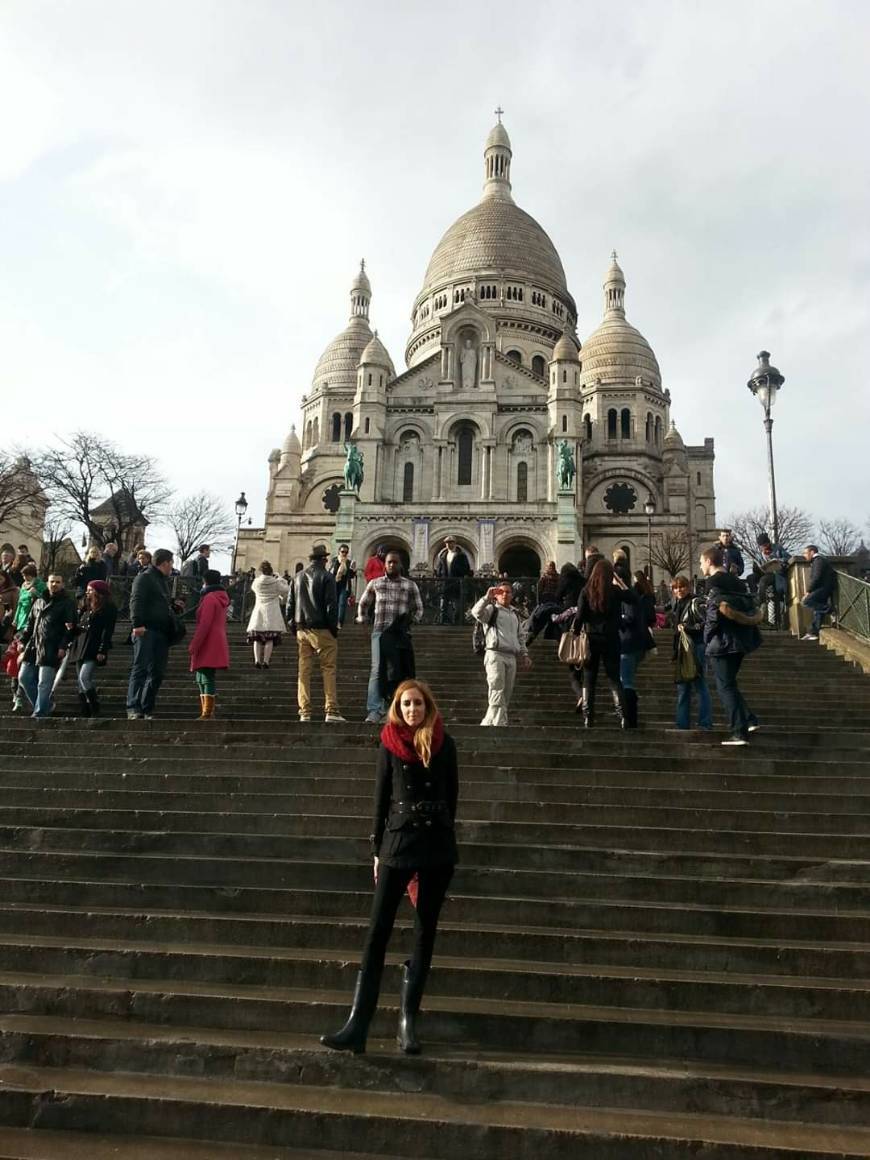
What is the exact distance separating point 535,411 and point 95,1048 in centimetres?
4350

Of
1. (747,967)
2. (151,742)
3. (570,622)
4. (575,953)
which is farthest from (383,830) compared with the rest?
(570,622)

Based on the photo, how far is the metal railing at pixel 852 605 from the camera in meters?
12.6

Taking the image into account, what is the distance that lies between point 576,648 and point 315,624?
2.68 meters

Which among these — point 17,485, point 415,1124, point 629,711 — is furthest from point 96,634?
point 17,485

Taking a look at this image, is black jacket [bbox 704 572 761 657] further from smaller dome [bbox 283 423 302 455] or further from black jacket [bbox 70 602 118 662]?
smaller dome [bbox 283 423 302 455]

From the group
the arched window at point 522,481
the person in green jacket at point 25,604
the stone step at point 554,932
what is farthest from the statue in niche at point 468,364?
the stone step at point 554,932

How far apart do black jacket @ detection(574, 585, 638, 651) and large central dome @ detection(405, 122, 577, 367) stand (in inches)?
1949

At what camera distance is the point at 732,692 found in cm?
796

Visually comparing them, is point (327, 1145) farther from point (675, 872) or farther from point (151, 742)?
point (151, 742)

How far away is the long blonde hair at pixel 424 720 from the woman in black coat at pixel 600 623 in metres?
4.67

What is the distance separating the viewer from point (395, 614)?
8.34 m

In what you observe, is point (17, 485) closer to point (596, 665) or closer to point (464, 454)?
point (464, 454)

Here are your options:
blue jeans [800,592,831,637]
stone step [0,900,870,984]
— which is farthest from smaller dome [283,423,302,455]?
stone step [0,900,870,984]

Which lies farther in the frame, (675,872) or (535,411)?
(535,411)
